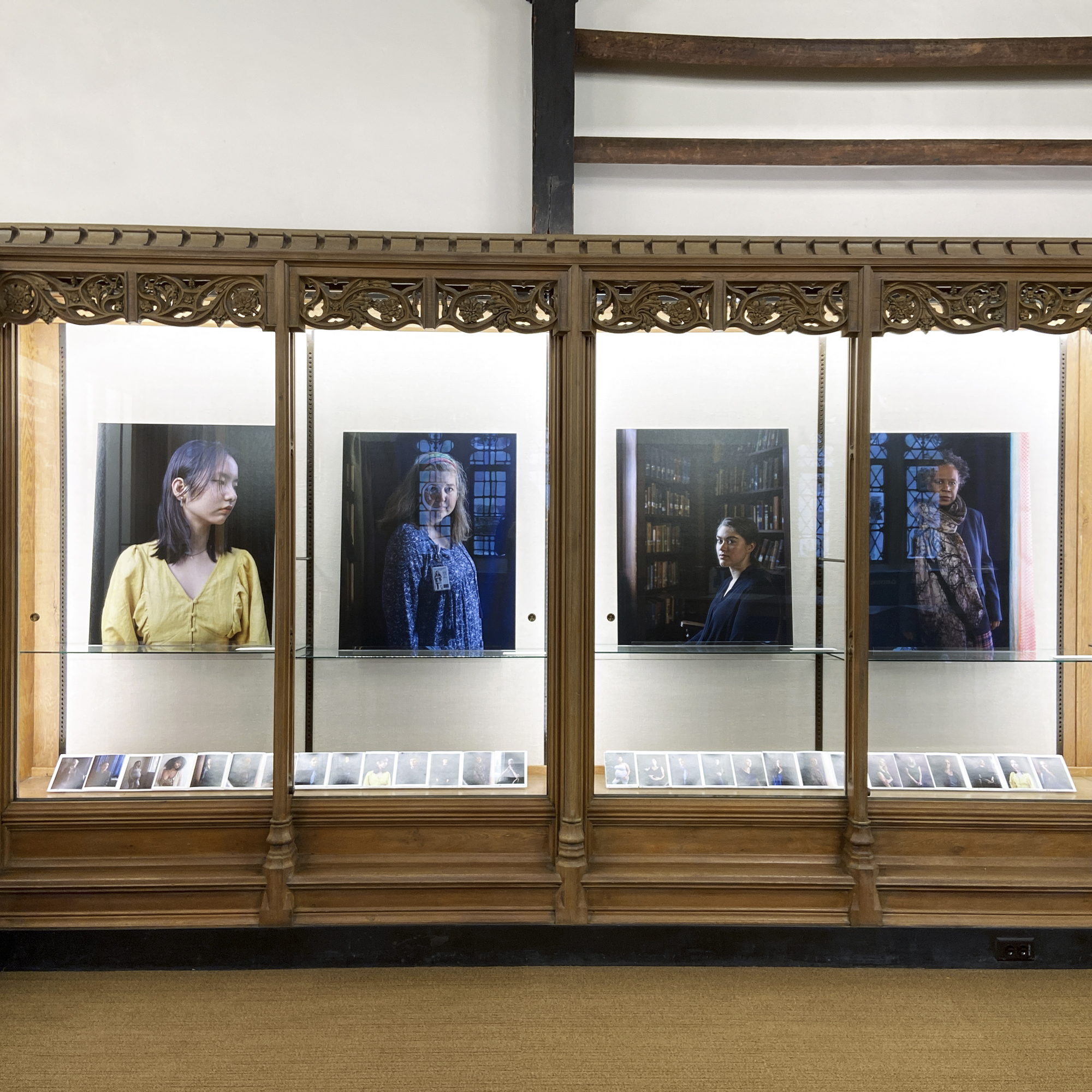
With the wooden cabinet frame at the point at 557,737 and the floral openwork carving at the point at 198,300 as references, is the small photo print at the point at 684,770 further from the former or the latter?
the floral openwork carving at the point at 198,300

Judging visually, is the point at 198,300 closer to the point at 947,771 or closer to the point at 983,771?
the point at 947,771

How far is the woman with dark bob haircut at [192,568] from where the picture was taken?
8.41ft

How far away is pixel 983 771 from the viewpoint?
2672 millimetres

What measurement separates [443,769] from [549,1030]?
0.89 metres

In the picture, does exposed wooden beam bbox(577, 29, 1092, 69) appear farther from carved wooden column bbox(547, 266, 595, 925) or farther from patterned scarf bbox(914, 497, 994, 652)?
patterned scarf bbox(914, 497, 994, 652)

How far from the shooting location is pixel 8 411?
96.3 inches

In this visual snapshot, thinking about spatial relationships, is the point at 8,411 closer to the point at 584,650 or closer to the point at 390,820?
the point at 390,820

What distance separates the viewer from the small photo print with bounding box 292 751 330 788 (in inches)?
101

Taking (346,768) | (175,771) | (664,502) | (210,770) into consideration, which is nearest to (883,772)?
(664,502)

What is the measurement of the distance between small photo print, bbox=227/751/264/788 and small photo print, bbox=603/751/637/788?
1.25 metres

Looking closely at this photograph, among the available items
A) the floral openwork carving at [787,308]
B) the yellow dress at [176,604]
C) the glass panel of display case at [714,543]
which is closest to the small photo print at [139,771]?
the yellow dress at [176,604]

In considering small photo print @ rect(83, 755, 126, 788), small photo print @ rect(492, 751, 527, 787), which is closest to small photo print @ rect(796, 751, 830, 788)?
small photo print @ rect(492, 751, 527, 787)

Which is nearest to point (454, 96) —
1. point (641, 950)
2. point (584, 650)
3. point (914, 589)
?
point (584, 650)

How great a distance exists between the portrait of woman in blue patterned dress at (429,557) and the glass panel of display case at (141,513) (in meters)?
0.44
